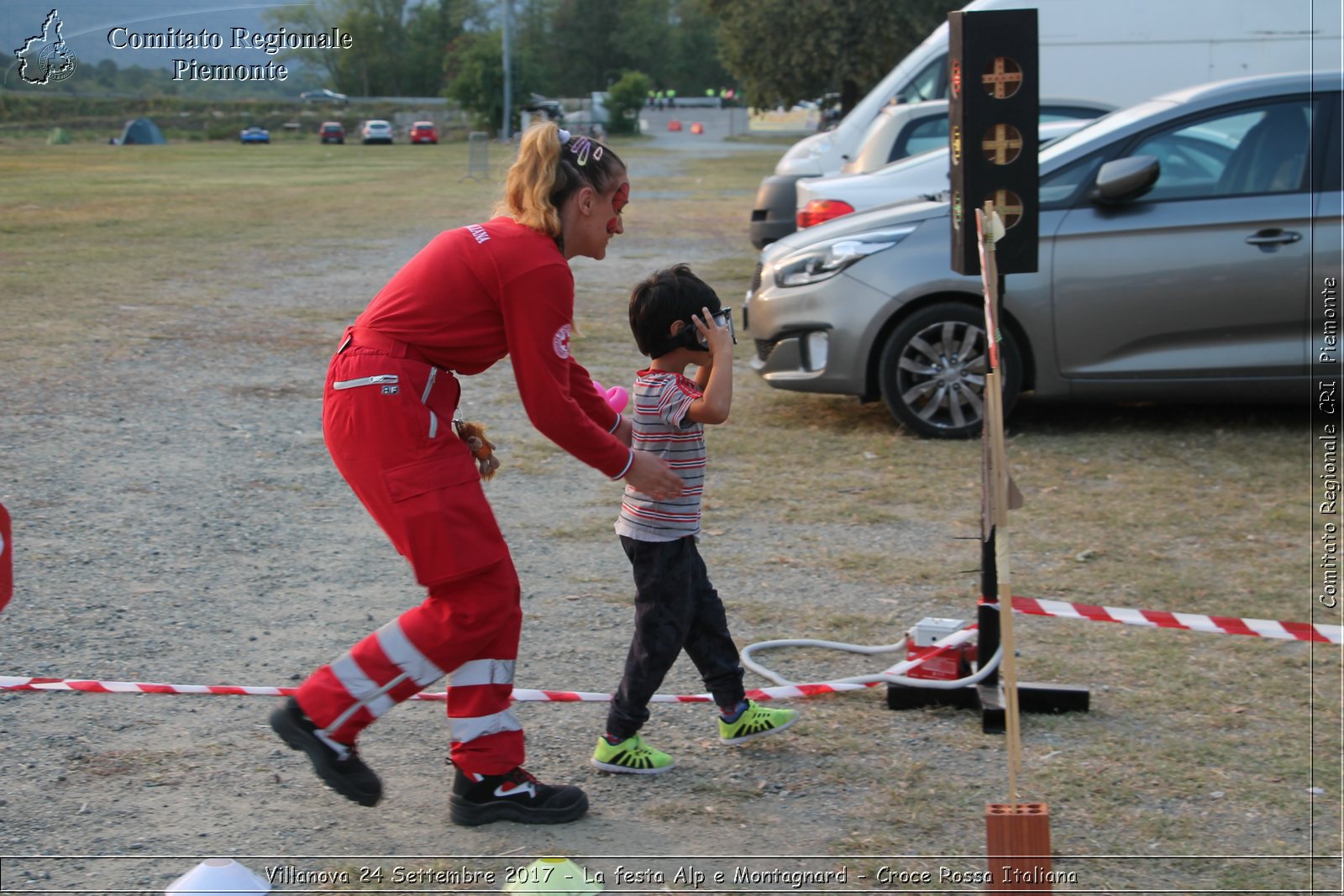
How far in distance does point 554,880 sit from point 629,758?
0.71 m

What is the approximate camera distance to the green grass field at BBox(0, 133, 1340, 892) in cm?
350

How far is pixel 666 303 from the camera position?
361cm

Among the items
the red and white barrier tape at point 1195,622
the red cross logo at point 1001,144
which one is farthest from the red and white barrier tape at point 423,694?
the red cross logo at point 1001,144

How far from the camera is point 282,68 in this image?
11.2m

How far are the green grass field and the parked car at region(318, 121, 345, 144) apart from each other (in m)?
53.4

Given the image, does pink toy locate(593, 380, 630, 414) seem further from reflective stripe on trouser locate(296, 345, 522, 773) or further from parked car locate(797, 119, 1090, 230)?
parked car locate(797, 119, 1090, 230)

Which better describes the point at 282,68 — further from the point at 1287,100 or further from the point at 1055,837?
the point at 1055,837

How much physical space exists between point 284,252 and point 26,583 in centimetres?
1281

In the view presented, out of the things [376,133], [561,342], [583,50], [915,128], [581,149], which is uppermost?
[583,50]

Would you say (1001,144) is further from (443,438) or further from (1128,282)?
(1128,282)

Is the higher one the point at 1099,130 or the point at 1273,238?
the point at 1099,130

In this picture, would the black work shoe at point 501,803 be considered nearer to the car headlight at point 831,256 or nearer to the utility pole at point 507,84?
the car headlight at point 831,256

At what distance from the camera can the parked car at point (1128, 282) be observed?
7.03m

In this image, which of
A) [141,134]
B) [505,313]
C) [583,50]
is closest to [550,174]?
[505,313]
